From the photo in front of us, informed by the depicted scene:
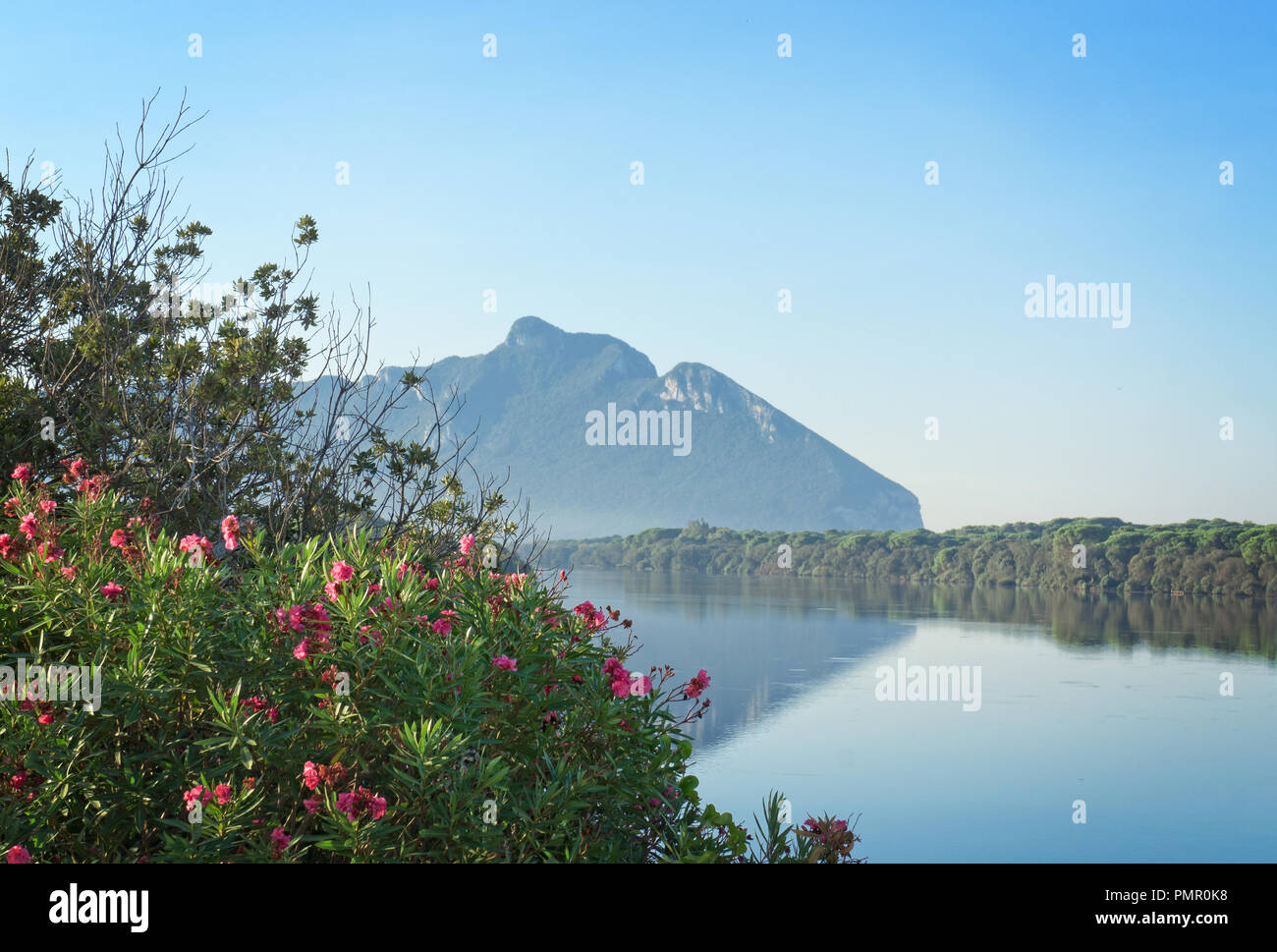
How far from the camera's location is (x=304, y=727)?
7.99 feet

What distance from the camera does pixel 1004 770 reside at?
22.5 meters

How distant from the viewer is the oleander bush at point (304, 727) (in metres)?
2.34

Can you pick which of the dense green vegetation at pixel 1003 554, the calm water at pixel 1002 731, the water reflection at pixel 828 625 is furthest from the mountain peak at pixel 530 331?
the calm water at pixel 1002 731

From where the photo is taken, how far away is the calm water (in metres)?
18.5

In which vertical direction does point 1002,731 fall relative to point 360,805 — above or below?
below

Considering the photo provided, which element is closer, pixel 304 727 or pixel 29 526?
pixel 304 727

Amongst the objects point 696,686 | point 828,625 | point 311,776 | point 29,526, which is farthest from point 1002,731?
point 311,776

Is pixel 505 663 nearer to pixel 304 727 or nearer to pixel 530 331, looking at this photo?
pixel 304 727

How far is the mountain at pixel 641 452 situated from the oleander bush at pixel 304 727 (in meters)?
108

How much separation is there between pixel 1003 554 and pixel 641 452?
65987 mm

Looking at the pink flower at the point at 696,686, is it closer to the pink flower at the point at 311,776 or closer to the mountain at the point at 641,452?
the pink flower at the point at 311,776

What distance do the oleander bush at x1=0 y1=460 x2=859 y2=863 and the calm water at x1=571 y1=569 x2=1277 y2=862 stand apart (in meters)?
4.93
